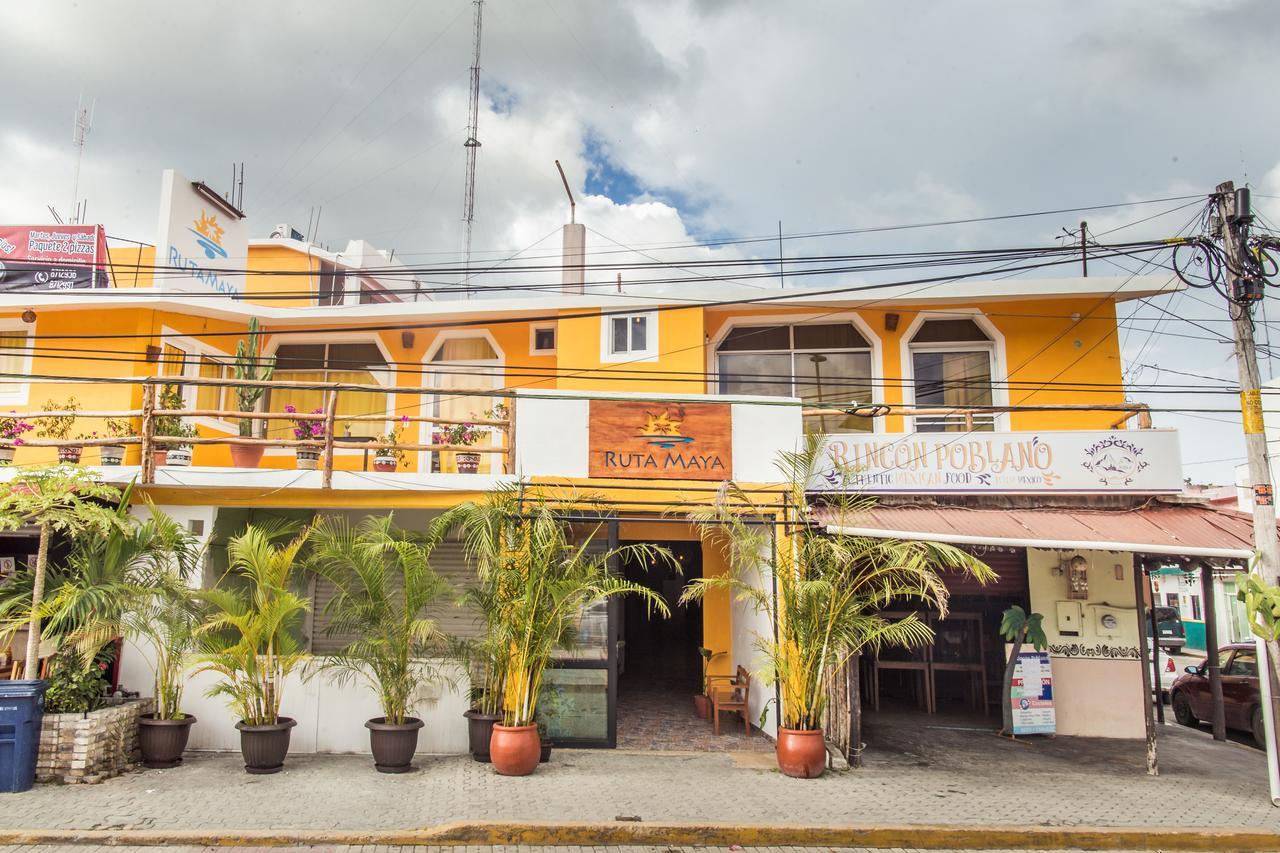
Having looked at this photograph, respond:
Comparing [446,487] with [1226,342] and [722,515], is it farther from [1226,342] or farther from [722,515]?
[1226,342]

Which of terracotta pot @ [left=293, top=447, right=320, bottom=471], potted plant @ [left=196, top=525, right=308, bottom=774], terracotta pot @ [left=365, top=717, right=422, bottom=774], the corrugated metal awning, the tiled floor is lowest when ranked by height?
the tiled floor

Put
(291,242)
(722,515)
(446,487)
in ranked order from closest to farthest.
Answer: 1. (722,515)
2. (446,487)
3. (291,242)

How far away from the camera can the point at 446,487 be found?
420 inches

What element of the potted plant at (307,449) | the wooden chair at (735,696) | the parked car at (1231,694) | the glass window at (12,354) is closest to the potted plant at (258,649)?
the potted plant at (307,449)

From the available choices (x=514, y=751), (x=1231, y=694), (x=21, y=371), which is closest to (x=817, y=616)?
(x=514, y=751)

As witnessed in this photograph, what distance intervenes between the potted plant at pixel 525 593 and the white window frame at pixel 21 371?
867cm

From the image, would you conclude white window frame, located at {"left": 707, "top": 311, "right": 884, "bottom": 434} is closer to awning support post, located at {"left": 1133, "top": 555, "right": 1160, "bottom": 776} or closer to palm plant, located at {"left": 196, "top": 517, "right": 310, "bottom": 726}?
awning support post, located at {"left": 1133, "top": 555, "right": 1160, "bottom": 776}

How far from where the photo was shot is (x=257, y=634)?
30.0 ft

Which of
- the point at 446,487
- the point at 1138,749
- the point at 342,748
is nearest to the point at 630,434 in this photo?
the point at 446,487

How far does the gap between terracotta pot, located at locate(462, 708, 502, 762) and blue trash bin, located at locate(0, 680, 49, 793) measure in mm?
4237

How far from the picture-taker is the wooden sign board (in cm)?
1086

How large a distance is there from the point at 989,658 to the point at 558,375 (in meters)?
8.34

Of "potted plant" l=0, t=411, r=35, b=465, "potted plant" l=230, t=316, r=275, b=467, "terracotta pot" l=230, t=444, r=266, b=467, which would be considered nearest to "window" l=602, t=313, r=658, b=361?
"potted plant" l=230, t=316, r=275, b=467

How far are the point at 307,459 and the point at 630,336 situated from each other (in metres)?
5.46
